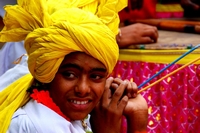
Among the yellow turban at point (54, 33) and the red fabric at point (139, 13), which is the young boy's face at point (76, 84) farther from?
the red fabric at point (139, 13)

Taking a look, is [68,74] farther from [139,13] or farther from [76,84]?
[139,13]

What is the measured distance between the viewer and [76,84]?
181 cm

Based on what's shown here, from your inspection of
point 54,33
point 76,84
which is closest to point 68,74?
point 76,84

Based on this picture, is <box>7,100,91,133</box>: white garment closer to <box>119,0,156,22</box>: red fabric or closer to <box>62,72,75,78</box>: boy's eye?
<box>62,72,75,78</box>: boy's eye

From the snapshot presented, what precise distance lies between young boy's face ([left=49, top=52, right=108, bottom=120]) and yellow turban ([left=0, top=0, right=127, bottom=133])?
31 mm

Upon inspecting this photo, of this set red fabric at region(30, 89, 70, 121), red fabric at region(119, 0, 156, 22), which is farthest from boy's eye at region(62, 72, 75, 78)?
red fabric at region(119, 0, 156, 22)

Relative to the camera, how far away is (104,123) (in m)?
2.14

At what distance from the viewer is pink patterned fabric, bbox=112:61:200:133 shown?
9.74ft

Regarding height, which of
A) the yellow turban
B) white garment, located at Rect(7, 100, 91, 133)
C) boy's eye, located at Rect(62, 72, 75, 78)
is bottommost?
white garment, located at Rect(7, 100, 91, 133)

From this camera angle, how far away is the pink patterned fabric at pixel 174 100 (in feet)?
9.74

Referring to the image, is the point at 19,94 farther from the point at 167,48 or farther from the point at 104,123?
the point at 167,48

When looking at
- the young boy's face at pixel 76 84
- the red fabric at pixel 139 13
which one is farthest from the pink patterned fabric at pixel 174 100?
the young boy's face at pixel 76 84

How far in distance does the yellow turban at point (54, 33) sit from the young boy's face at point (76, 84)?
31 millimetres

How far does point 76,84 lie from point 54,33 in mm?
198
